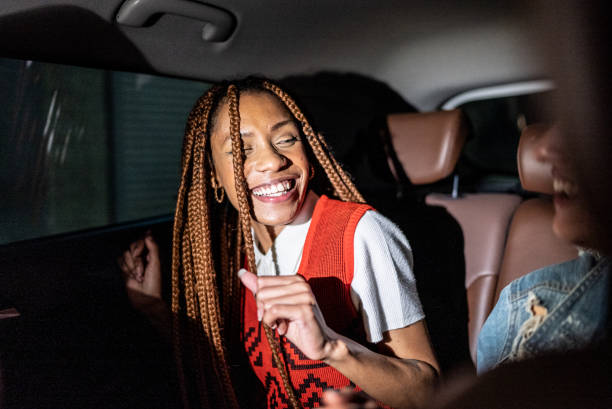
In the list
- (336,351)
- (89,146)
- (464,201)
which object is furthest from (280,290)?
(89,146)

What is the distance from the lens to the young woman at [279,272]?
0.98m

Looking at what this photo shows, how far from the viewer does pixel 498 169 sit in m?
2.89

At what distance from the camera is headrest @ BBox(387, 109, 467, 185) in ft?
6.08

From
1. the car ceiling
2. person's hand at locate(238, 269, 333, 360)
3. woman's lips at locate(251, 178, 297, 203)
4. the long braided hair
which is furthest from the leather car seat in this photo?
person's hand at locate(238, 269, 333, 360)

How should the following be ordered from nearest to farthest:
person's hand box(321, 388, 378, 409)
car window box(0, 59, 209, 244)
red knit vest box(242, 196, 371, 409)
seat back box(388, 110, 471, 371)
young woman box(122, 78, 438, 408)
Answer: person's hand box(321, 388, 378, 409)
young woman box(122, 78, 438, 408)
red knit vest box(242, 196, 371, 409)
seat back box(388, 110, 471, 371)
car window box(0, 59, 209, 244)

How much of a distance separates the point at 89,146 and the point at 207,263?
3.20 meters

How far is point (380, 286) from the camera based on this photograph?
1088mm

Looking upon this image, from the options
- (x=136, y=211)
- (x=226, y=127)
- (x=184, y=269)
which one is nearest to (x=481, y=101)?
(x=226, y=127)

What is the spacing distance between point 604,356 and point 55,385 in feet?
4.49

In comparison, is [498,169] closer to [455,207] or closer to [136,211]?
[455,207]

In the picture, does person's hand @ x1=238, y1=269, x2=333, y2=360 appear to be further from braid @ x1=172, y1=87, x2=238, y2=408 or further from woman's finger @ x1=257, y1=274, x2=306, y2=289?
braid @ x1=172, y1=87, x2=238, y2=408

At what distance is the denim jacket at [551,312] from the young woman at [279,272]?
0.70ft

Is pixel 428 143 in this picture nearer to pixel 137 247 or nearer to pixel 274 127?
pixel 274 127

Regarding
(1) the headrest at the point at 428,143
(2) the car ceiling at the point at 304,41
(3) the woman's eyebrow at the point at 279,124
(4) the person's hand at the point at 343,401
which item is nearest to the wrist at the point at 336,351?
(4) the person's hand at the point at 343,401
